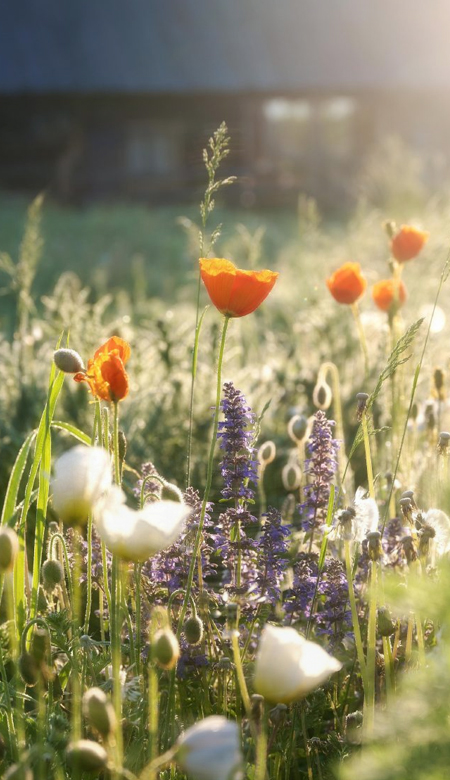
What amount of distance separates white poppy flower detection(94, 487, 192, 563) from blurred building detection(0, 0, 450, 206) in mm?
15761

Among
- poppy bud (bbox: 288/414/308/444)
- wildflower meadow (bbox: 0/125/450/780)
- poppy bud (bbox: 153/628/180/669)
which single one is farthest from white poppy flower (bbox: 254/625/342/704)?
poppy bud (bbox: 288/414/308/444)

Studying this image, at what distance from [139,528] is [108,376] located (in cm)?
32

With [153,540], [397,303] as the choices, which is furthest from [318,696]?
[397,303]

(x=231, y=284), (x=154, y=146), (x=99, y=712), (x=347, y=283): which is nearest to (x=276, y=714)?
(x=99, y=712)

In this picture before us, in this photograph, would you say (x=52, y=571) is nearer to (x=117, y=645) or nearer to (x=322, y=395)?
(x=117, y=645)

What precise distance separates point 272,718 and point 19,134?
1689cm

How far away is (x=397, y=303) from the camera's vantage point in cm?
220

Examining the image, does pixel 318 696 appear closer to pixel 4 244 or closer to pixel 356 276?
pixel 356 276

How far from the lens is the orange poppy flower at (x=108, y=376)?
1.35 metres

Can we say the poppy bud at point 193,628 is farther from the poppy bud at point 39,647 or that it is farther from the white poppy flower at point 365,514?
the white poppy flower at point 365,514

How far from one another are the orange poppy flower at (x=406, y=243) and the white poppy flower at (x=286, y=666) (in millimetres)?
1457

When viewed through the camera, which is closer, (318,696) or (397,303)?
(318,696)

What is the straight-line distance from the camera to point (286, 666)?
3.32 ft

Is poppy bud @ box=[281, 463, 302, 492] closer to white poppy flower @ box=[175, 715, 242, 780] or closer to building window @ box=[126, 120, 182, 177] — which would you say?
white poppy flower @ box=[175, 715, 242, 780]
